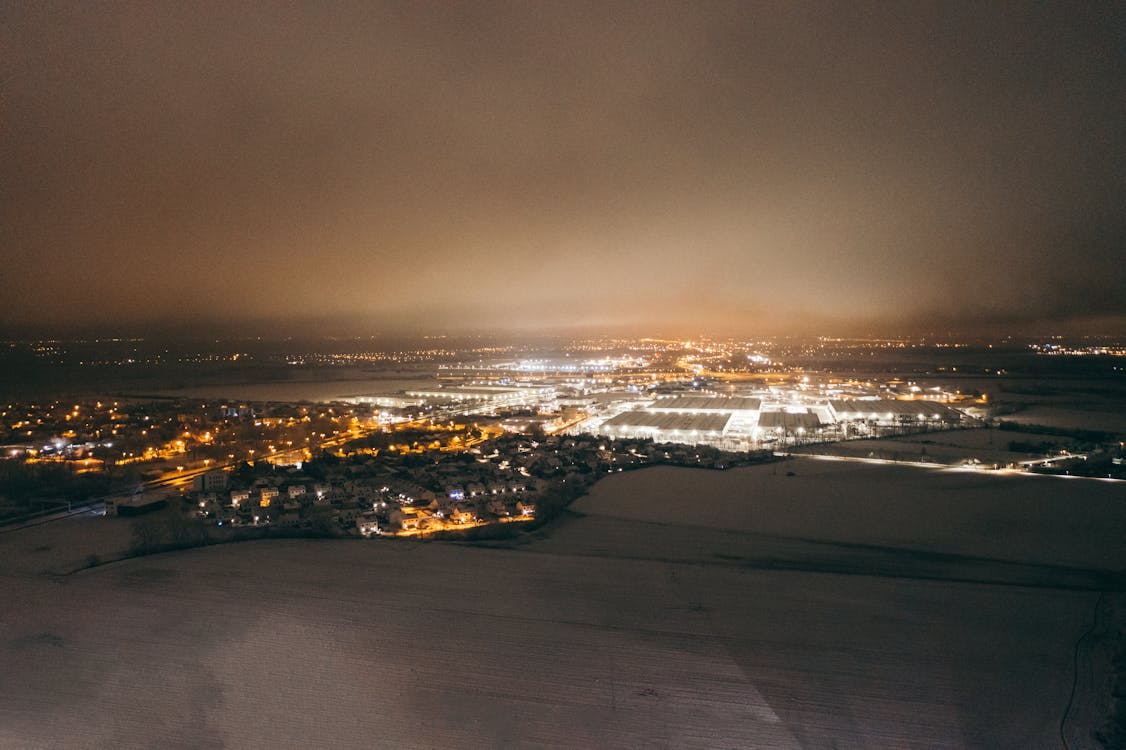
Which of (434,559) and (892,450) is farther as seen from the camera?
(892,450)

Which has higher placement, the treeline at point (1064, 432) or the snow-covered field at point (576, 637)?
the snow-covered field at point (576, 637)

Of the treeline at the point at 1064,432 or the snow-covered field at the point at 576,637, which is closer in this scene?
the snow-covered field at the point at 576,637

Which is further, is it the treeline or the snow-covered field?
the treeline

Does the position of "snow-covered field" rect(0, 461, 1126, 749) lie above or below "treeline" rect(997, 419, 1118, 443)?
above

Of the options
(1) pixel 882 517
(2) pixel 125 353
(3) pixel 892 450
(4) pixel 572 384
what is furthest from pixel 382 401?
(2) pixel 125 353

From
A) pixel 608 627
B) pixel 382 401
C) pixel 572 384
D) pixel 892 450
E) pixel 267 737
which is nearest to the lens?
pixel 267 737

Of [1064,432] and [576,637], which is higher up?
[576,637]

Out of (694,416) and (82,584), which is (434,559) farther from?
(694,416)

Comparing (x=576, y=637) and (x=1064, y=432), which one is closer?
(x=576, y=637)
